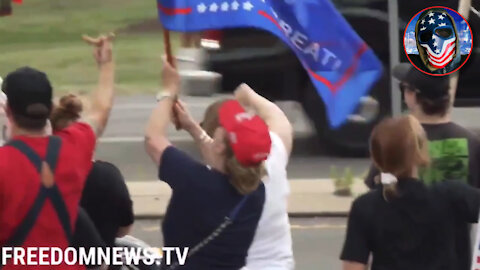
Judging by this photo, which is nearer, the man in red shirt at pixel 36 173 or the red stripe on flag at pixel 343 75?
the man in red shirt at pixel 36 173

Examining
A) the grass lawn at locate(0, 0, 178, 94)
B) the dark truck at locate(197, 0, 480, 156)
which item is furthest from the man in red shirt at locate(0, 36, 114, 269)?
the grass lawn at locate(0, 0, 178, 94)

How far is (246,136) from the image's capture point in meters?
4.11

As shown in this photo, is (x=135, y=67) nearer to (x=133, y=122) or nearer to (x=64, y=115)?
(x=133, y=122)

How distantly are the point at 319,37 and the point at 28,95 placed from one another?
2492 mm

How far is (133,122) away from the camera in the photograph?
49.9 feet

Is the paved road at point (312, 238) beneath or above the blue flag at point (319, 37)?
beneath

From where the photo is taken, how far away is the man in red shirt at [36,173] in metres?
4.04

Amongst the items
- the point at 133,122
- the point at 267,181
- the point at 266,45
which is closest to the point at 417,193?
the point at 267,181

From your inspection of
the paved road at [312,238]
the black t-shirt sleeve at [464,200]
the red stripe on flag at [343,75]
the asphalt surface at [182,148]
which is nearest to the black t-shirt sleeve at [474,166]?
the black t-shirt sleeve at [464,200]

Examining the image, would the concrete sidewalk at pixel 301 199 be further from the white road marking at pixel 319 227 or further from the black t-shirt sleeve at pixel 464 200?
the black t-shirt sleeve at pixel 464 200

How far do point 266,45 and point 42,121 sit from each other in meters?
7.86

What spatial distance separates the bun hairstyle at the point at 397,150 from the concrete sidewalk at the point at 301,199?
5.49 meters

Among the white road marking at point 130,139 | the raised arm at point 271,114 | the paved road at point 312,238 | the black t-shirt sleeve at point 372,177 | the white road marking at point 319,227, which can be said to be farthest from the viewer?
the white road marking at point 130,139

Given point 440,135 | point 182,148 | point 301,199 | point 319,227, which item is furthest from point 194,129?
point 182,148
